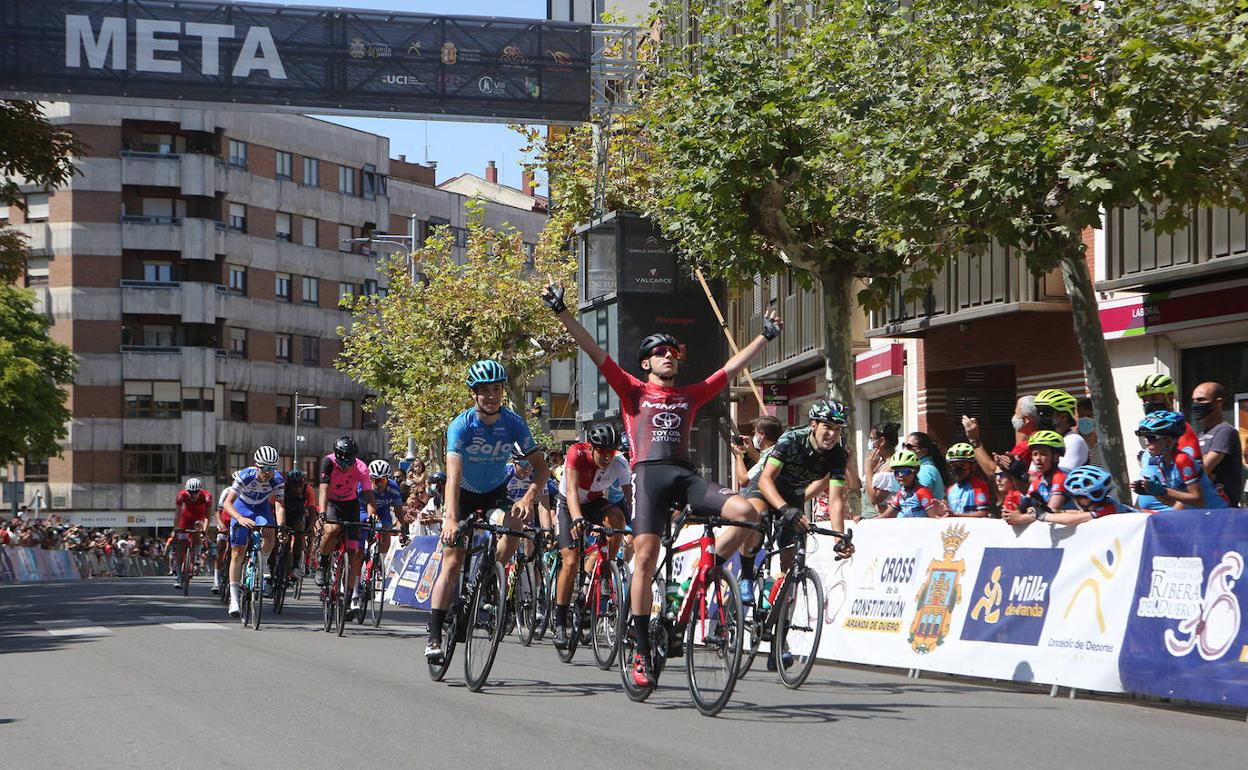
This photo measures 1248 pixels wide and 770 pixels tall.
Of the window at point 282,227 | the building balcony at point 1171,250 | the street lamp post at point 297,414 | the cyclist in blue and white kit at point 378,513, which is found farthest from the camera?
the street lamp post at point 297,414

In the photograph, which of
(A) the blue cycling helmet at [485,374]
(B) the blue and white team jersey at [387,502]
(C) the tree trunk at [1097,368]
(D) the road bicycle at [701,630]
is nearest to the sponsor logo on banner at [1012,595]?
(D) the road bicycle at [701,630]

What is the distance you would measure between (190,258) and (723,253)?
62.4 meters

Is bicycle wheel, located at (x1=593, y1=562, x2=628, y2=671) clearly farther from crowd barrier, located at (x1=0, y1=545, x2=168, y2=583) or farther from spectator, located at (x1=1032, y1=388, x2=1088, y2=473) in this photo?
crowd barrier, located at (x1=0, y1=545, x2=168, y2=583)

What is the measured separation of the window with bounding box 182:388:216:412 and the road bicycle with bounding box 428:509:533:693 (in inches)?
2828

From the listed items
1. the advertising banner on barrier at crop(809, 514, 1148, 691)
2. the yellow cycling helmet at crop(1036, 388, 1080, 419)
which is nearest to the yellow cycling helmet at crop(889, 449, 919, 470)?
the advertising banner on barrier at crop(809, 514, 1148, 691)

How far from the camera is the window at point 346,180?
297 feet

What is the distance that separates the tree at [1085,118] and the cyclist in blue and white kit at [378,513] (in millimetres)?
6465

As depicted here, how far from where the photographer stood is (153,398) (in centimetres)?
8056

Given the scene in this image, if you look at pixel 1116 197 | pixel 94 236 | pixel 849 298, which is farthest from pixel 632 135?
pixel 94 236

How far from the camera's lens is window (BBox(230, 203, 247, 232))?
271 feet

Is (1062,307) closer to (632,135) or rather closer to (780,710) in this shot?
(632,135)

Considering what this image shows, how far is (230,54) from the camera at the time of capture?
2461cm

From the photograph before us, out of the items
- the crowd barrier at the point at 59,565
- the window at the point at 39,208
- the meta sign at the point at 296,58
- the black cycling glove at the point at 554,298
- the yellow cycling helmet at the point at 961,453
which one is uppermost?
the window at the point at 39,208

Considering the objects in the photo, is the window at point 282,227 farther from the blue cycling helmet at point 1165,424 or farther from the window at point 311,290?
the blue cycling helmet at point 1165,424
